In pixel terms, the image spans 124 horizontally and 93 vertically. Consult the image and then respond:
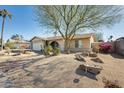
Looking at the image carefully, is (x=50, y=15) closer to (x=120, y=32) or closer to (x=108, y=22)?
(x=108, y=22)

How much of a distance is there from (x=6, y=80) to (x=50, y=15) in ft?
19.7

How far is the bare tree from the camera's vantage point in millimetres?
9656

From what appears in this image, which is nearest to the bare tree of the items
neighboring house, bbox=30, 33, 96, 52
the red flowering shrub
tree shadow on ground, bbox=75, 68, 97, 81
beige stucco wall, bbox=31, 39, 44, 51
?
the red flowering shrub

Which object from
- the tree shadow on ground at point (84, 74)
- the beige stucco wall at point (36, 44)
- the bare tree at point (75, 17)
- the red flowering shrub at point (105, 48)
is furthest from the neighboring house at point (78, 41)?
the tree shadow on ground at point (84, 74)

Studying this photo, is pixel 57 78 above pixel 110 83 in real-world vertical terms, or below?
above

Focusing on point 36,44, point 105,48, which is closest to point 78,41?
point 105,48

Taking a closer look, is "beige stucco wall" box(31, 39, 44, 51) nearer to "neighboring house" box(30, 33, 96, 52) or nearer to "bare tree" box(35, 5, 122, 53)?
"neighboring house" box(30, 33, 96, 52)

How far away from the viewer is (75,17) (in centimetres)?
1073

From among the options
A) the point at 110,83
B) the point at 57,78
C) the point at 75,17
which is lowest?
the point at 110,83

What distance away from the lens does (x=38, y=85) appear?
16.5 ft

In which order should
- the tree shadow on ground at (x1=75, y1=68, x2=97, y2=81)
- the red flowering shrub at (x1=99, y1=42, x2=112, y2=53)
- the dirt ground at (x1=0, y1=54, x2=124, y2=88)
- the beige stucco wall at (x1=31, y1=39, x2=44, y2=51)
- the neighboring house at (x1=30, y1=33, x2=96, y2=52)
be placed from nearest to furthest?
the dirt ground at (x1=0, y1=54, x2=124, y2=88) < the tree shadow on ground at (x1=75, y1=68, x2=97, y2=81) < the red flowering shrub at (x1=99, y1=42, x2=112, y2=53) < the neighboring house at (x1=30, y1=33, x2=96, y2=52) < the beige stucco wall at (x1=31, y1=39, x2=44, y2=51)

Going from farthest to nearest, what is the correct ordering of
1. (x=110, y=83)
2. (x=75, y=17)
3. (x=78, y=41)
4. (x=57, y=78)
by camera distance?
(x=78, y=41) → (x=75, y=17) → (x=57, y=78) → (x=110, y=83)

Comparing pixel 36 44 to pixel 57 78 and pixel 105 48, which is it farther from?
pixel 57 78
